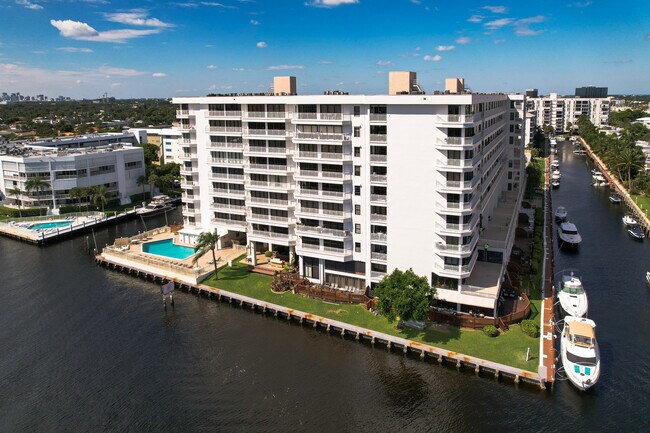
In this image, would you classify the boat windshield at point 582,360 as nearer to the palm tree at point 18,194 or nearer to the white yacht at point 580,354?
the white yacht at point 580,354

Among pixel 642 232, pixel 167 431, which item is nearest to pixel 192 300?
pixel 167 431

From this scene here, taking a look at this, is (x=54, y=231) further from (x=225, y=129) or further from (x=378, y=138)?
(x=378, y=138)

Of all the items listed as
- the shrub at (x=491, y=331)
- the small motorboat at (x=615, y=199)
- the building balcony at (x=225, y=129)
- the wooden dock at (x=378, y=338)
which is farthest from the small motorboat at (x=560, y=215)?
the building balcony at (x=225, y=129)

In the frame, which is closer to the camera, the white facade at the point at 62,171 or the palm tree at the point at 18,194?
the palm tree at the point at 18,194

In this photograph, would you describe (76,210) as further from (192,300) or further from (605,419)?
(605,419)

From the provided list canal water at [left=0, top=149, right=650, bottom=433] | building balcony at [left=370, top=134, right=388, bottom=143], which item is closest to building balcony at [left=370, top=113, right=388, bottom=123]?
building balcony at [left=370, top=134, right=388, bottom=143]

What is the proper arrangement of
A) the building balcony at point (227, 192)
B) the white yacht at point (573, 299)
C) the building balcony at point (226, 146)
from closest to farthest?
the white yacht at point (573, 299)
the building balcony at point (226, 146)
the building balcony at point (227, 192)

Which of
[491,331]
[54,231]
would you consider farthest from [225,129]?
[491,331]
